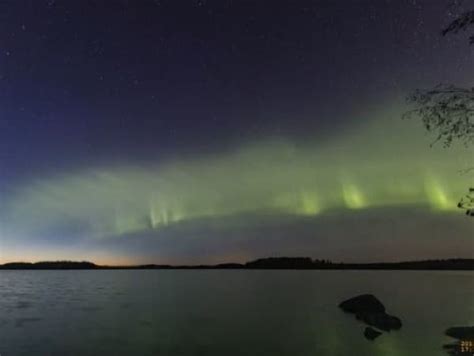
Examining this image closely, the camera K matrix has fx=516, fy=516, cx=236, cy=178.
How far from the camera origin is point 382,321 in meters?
50.6

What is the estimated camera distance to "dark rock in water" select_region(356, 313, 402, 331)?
48.7m

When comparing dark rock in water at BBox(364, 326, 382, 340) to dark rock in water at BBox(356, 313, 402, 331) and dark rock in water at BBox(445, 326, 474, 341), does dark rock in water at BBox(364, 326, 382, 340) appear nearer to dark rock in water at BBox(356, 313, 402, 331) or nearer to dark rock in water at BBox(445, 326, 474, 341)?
dark rock in water at BBox(356, 313, 402, 331)

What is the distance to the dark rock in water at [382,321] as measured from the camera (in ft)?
160

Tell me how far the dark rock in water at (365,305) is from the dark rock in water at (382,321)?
1065 millimetres

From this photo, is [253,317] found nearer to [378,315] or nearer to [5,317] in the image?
[378,315]

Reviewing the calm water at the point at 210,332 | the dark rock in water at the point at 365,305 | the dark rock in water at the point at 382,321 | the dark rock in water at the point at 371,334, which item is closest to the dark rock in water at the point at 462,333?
the calm water at the point at 210,332

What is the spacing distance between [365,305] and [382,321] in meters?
7.19

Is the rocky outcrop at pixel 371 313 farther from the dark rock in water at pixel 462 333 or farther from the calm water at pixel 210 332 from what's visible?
the dark rock in water at pixel 462 333

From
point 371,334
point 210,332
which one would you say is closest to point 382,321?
point 371,334

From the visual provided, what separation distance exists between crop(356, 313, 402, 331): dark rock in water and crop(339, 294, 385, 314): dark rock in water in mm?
1065

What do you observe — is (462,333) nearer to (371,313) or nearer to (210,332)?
(371,313)

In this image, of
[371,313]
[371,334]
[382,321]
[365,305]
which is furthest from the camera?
[365,305]

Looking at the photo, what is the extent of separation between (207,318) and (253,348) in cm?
2146

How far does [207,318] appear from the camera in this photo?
58375 millimetres
